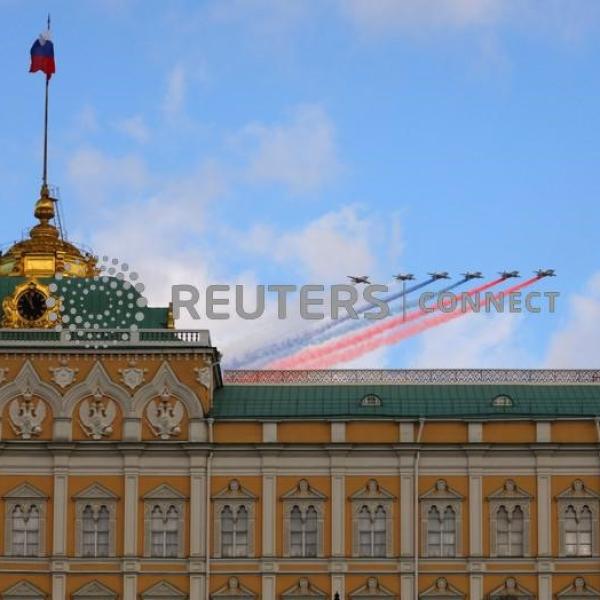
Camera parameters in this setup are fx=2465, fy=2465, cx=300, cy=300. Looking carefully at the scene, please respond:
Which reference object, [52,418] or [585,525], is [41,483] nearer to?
[52,418]

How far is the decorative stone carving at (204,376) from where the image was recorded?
114812mm

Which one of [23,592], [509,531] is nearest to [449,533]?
[509,531]

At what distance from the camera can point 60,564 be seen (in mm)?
112438

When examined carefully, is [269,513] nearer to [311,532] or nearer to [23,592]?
[311,532]

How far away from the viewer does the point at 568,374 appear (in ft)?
389

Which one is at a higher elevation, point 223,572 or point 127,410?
point 127,410

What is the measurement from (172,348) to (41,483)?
8705 millimetres

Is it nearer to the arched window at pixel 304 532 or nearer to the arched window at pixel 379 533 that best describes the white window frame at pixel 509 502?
the arched window at pixel 379 533

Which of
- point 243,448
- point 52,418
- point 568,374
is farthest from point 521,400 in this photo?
point 52,418

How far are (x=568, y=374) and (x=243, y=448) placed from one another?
1648cm

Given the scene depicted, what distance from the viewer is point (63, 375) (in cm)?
11481

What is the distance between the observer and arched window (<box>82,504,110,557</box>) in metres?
113

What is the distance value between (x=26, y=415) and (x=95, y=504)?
5.32m

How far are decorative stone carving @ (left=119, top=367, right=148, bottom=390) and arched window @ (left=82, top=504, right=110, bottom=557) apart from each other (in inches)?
231
